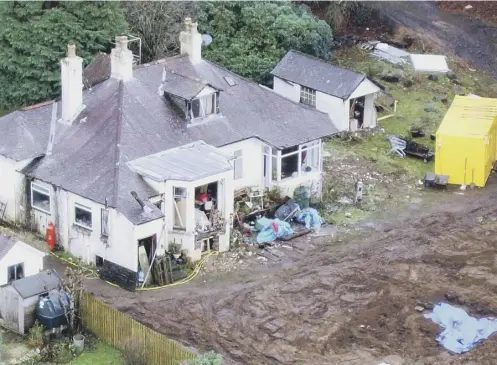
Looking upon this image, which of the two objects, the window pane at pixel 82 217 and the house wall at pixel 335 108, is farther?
the house wall at pixel 335 108

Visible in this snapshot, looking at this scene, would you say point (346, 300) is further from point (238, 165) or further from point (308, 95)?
point (308, 95)

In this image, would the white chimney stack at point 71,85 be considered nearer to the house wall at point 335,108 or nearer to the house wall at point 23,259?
the house wall at point 23,259

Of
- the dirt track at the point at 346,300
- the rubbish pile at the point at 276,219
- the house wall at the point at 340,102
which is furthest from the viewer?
the house wall at the point at 340,102

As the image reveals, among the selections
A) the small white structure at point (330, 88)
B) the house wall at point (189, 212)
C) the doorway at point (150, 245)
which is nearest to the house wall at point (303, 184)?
the house wall at point (189, 212)

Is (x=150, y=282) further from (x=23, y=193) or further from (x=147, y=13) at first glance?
(x=147, y=13)

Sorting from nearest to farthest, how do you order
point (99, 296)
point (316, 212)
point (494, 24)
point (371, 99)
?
point (99, 296) → point (316, 212) → point (371, 99) → point (494, 24)

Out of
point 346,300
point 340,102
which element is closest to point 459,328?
point 346,300

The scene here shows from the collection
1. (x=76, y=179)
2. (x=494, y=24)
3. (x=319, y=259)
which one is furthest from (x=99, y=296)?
(x=494, y=24)

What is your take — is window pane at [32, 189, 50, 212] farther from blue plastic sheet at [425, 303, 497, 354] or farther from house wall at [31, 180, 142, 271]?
blue plastic sheet at [425, 303, 497, 354]
